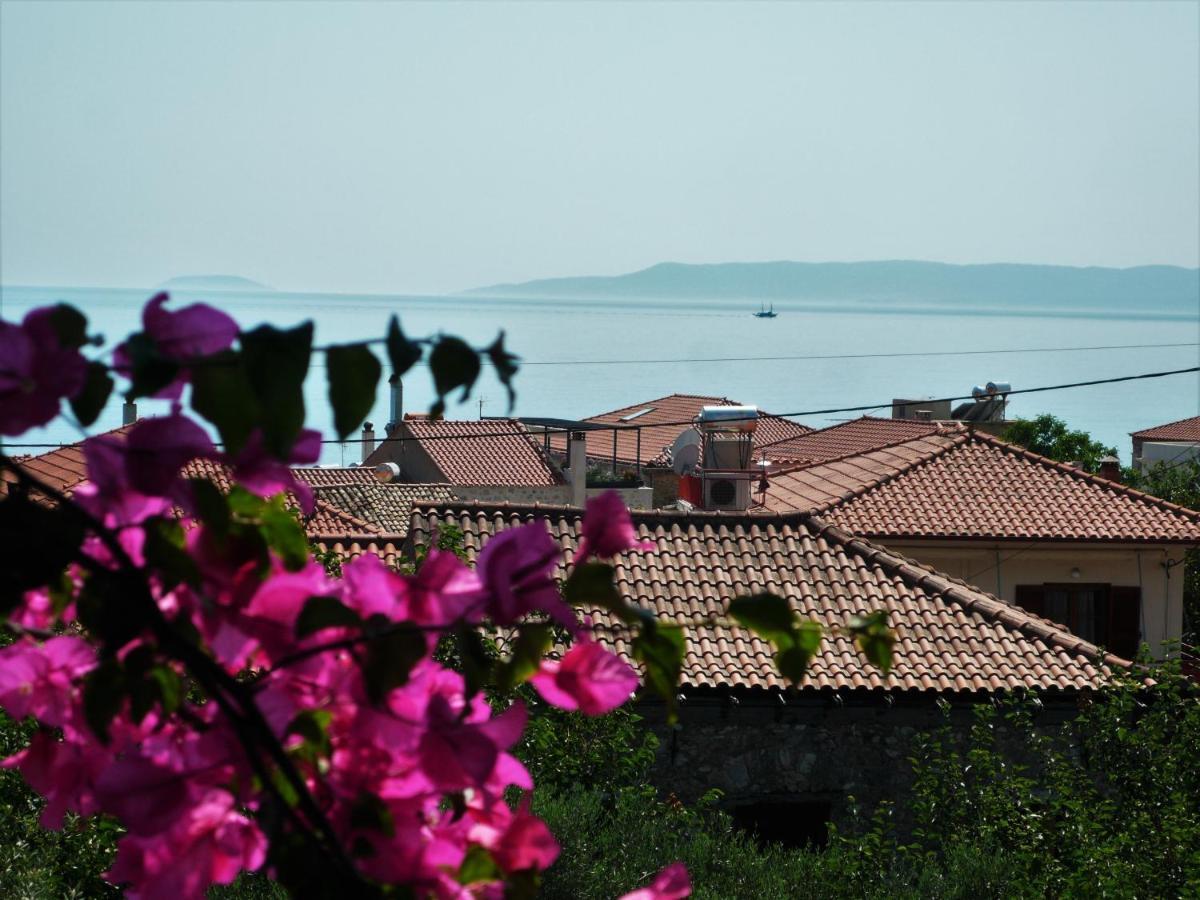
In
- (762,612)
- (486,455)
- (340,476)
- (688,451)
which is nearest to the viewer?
(762,612)

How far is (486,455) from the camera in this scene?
40.9 metres

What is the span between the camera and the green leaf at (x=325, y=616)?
121cm

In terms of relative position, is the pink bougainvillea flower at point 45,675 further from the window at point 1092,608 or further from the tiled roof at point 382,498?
the tiled roof at point 382,498

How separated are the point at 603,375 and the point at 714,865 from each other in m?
189

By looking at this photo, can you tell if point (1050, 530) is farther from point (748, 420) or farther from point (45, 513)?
point (45, 513)

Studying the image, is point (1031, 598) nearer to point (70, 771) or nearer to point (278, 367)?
point (70, 771)

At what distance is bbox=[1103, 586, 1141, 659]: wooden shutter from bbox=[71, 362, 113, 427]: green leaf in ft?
69.9

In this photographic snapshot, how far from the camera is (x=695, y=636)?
14648 millimetres

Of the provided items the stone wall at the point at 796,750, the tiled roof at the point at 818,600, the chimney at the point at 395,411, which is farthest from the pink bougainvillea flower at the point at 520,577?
the chimney at the point at 395,411

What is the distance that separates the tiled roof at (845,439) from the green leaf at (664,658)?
95.7ft

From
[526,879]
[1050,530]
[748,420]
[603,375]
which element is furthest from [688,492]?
[603,375]

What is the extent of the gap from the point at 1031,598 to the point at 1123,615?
4.77 feet

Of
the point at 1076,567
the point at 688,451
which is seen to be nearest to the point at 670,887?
the point at 1076,567

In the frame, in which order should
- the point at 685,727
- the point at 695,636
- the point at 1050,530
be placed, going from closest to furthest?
the point at 685,727 → the point at 695,636 → the point at 1050,530
